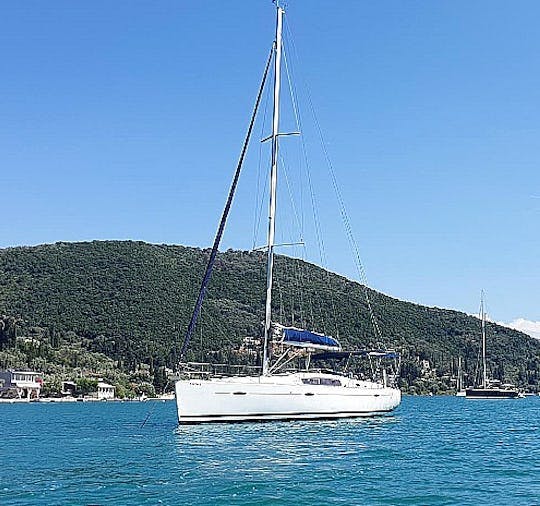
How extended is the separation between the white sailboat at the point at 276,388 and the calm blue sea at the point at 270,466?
39.8 inches

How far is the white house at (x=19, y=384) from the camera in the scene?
383 feet

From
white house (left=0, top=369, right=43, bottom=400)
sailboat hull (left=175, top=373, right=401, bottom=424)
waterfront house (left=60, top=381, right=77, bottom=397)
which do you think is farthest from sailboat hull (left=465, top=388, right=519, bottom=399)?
sailboat hull (left=175, top=373, right=401, bottom=424)

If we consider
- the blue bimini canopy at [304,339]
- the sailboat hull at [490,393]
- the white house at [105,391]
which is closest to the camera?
the blue bimini canopy at [304,339]

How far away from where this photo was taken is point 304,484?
24.2m

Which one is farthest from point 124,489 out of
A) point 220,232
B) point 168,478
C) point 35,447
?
point 220,232

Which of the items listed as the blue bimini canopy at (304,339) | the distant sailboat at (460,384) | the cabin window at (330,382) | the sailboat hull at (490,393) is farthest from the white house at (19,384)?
the distant sailboat at (460,384)

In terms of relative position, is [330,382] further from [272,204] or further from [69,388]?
[69,388]

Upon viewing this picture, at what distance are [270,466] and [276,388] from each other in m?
15.2

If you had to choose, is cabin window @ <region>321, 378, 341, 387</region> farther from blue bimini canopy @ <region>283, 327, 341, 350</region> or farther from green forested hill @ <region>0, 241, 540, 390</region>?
green forested hill @ <region>0, 241, 540, 390</region>

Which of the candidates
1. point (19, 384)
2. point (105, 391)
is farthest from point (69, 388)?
point (19, 384)

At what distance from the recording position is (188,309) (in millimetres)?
156750

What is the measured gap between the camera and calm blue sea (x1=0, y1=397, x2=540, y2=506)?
2241 cm

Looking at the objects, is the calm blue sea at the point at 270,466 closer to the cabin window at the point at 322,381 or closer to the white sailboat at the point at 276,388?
the white sailboat at the point at 276,388

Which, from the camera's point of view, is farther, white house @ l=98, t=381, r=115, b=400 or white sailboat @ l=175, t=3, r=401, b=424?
white house @ l=98, t=381, r=115, b=400
